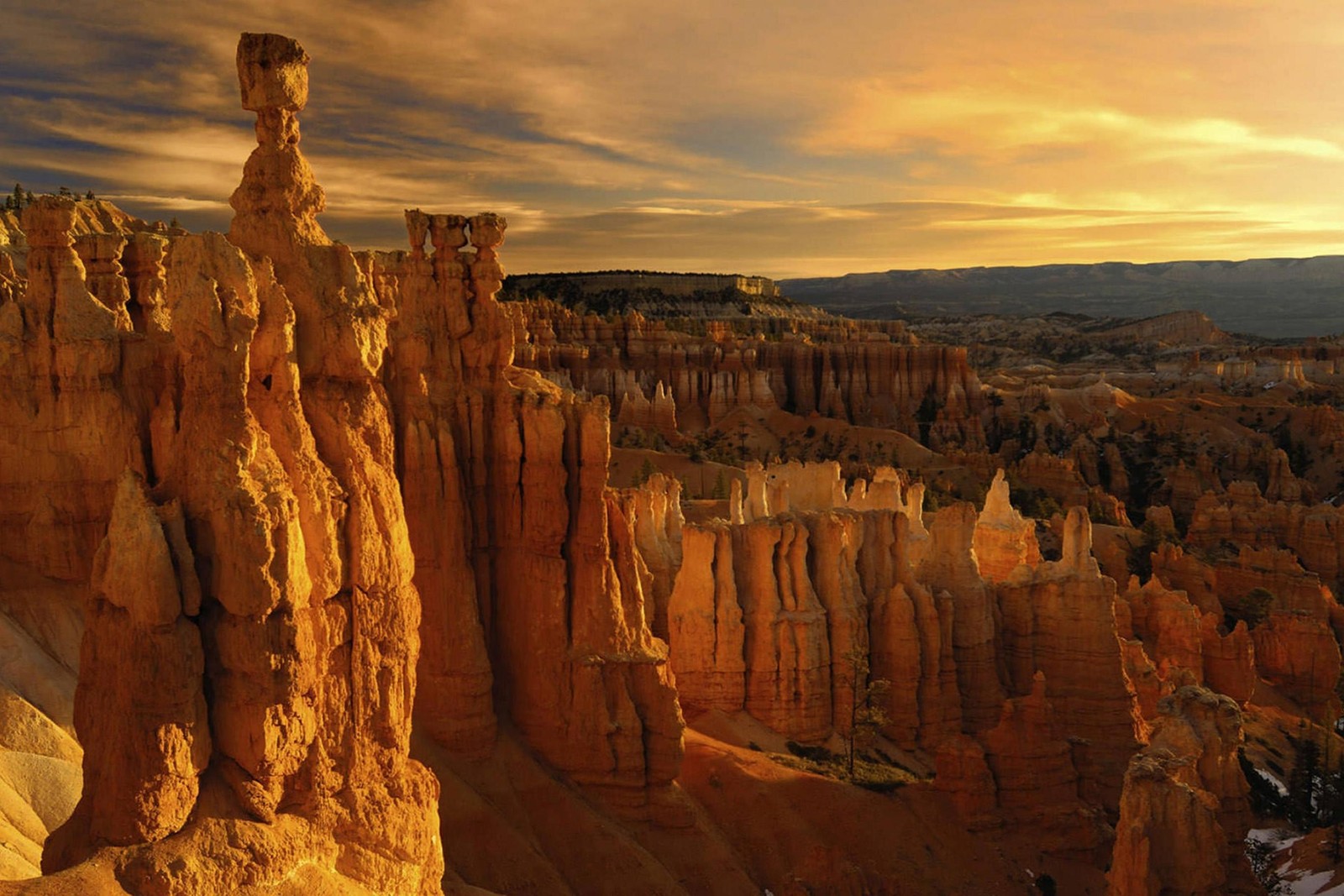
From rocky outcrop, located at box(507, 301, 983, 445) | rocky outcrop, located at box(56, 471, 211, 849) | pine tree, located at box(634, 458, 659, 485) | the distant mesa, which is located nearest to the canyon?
rocky outcrop, located at box(56, 471, 211, 849)

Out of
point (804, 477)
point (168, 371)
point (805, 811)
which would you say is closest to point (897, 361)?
point (804, 477)

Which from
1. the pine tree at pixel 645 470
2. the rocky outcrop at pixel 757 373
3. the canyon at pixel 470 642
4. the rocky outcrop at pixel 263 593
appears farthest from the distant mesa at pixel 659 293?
the rocky outcrop at pixel 263 593

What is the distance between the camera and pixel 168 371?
1120 cm

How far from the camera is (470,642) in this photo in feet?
52.5

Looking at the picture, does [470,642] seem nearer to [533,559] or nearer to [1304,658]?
[533,559]

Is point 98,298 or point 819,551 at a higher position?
point 98,298

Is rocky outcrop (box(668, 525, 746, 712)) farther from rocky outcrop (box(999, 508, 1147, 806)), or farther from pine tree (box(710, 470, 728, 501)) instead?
pine tree (box(710, 470, 728, 501))

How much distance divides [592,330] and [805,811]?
70.5m

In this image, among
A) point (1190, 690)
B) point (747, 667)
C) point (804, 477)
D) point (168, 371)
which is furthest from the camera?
point (804, 477)

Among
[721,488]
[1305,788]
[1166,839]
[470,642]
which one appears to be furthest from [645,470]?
[1166,839]

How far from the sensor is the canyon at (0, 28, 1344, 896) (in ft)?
29.2

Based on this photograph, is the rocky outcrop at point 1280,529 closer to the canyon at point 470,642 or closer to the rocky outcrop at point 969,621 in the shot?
the canyon at point 470,642

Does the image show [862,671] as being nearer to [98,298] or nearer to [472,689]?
[472,689]

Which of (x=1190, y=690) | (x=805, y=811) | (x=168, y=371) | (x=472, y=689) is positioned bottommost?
(x=805, y=811)
